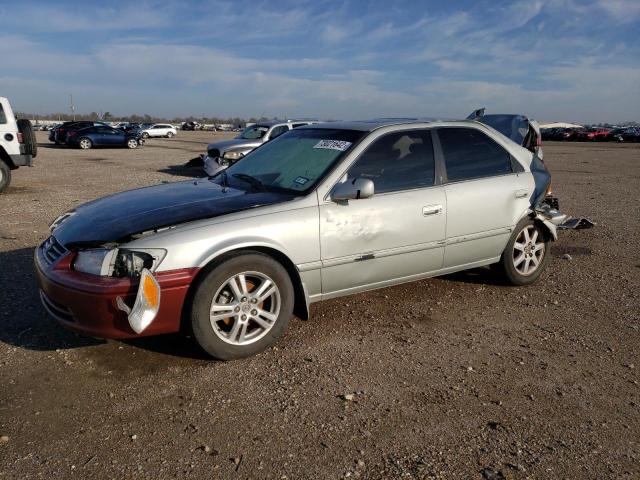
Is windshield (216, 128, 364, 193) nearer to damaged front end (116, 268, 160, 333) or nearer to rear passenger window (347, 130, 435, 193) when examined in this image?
rear passenger window (347, 130, 435, 193)

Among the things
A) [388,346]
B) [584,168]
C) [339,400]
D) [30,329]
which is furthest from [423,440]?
[584,168]

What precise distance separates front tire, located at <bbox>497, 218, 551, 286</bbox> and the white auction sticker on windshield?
1.92 metres

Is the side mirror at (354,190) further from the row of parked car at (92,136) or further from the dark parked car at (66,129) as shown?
the dark parked car at (66,129)

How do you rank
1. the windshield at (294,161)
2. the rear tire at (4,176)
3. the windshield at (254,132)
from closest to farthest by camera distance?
the windshield at (294,161)
the rear tire at (4,176)
the windshield at (254,132)

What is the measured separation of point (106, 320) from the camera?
3.17 metres

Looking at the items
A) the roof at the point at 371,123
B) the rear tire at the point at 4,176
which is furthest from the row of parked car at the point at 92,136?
the roof at the point at 371,123

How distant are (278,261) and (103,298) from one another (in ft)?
3.83

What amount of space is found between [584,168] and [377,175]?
1748cm

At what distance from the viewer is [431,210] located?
4250 mm

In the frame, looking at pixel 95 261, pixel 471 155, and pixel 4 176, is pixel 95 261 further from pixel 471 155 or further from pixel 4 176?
pixel 4 176

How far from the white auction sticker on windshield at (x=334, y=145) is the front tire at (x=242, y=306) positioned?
1.15 metres

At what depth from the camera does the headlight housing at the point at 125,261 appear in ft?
10.5

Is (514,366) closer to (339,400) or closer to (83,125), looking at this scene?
(339,400)

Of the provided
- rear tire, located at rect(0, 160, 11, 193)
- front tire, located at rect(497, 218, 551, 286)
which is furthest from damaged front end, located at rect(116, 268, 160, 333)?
rear tire, located at rect(0, 160, 11, 193)
